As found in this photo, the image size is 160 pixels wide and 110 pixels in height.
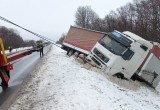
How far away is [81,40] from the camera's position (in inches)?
1137

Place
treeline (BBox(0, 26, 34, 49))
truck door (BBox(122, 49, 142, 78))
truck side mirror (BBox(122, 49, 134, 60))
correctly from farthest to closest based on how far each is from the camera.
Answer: treeline (BBox(0, 26, 34, 49))
truck door (BBox(122, 49, 142, 78))
truck side mirror (BBox(122, 49, 134, 60))

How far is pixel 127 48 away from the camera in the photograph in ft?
63.4

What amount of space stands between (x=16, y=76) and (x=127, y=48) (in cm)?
643

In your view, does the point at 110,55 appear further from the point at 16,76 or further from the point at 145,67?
the point at 16,76

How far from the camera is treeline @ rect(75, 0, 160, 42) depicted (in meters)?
63.6

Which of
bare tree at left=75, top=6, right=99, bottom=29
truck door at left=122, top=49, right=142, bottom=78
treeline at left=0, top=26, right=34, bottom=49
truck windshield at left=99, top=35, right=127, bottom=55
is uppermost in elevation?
truck windshield at left=99, top=35, right=127, bottom=55

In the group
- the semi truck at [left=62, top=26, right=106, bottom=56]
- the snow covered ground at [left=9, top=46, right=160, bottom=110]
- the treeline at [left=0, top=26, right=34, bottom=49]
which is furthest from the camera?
the treeline at [left=0, top=26, right=34, bottom=49]

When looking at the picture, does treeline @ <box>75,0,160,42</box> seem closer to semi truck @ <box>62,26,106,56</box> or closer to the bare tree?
the bare tree

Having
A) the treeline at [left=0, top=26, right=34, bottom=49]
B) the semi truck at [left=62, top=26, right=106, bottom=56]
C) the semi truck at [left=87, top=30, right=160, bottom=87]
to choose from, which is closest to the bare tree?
the treeline at [left=0, top=26, right=34, bottom=49]

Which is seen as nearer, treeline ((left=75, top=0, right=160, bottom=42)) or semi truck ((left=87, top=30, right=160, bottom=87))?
semi truck ((left=87, top=30, right=160, bottom=87))

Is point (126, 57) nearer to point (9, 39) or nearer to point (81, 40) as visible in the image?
point (81, 40)

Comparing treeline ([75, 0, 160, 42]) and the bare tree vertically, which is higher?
treeline ([75, 0, 160, 42])

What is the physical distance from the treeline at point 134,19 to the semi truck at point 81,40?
27.8 meters

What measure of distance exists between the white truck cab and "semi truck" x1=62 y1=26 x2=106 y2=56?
689 cm
